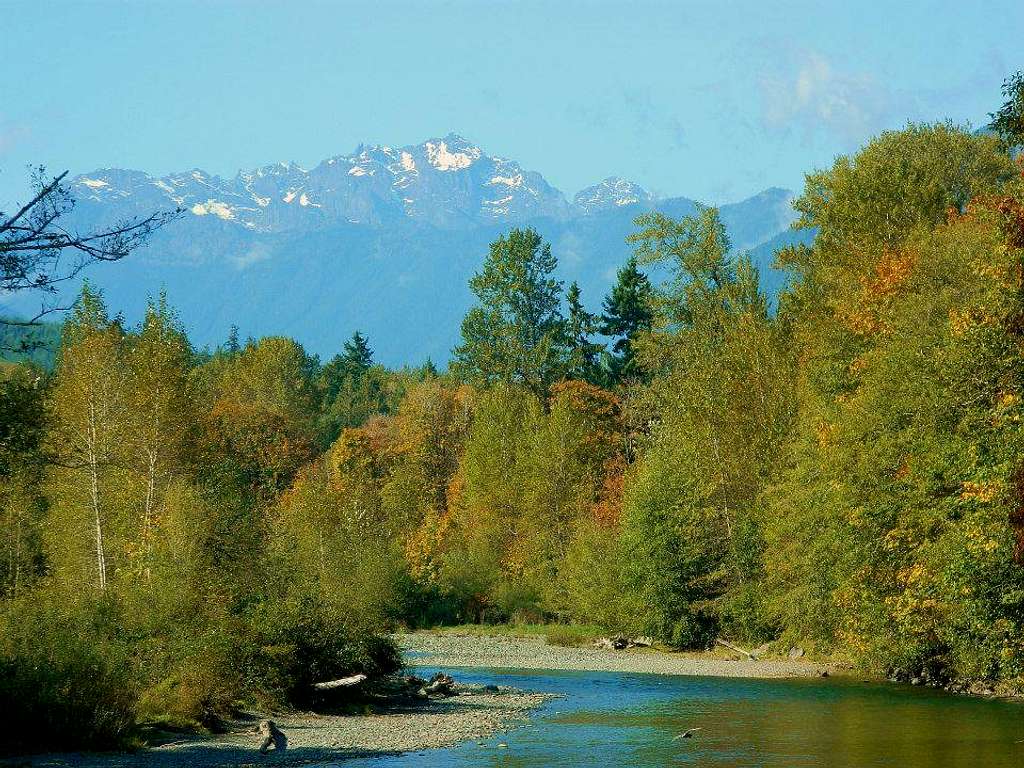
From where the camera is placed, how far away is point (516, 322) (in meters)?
89.4

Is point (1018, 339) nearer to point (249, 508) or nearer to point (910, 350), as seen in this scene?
point (910, 350)

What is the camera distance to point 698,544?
56.9 metres

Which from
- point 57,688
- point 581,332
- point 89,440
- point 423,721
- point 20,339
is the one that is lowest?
point 423,721

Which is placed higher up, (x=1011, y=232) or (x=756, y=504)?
(x=1011, y=232)

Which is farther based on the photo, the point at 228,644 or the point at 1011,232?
the point at 228,644

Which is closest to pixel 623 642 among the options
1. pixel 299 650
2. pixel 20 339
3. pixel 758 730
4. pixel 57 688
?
pixel 299 650

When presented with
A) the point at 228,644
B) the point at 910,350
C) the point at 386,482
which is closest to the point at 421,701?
the point at 228,644

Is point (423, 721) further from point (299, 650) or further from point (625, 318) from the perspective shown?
point (625, 318)

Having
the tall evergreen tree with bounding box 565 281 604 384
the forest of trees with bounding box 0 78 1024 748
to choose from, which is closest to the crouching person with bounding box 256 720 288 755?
the forest of trees with bounding box 0 78 1024 748

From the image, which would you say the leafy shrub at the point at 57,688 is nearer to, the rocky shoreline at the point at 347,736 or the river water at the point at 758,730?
the rocky shoreline at the point at 347,736

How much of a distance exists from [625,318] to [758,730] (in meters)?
61.8

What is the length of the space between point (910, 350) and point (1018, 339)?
33.1ft

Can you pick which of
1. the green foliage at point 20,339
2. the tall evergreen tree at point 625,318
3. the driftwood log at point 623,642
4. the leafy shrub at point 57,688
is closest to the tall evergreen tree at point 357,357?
the tall evergreen tree at point 625,318

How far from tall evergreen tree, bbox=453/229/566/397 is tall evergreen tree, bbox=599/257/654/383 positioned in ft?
12.4
